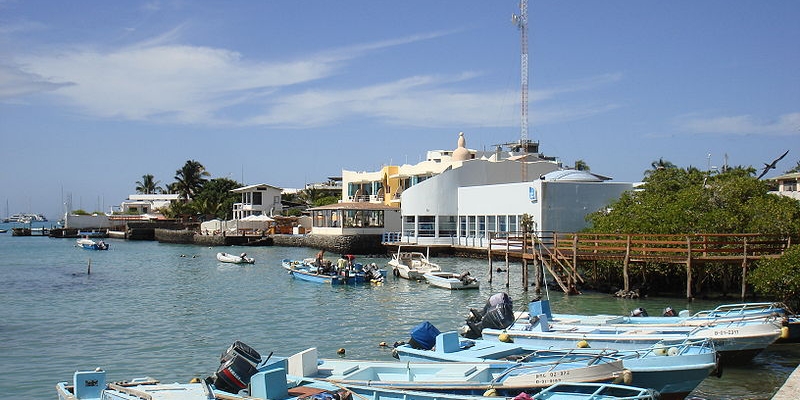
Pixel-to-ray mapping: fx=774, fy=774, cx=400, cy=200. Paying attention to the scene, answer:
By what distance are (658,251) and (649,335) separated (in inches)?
592

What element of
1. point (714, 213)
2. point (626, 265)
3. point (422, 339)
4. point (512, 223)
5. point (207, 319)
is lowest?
point (207, 319)

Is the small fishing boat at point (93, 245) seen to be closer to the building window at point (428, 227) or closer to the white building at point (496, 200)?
the white building at point (496, 200)

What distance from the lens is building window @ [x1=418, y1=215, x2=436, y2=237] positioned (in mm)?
70750

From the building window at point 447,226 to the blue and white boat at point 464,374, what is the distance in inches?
2061

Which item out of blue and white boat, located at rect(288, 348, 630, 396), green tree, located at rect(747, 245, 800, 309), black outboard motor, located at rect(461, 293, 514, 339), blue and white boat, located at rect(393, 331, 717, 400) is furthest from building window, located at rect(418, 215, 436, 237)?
blue and white boat, located at rect(288, 348, 630, 396)

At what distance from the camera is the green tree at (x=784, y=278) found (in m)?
25.8

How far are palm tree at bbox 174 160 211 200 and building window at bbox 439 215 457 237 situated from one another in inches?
3011

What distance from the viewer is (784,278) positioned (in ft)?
85.3

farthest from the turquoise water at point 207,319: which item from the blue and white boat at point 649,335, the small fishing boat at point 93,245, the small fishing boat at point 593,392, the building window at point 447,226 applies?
the small fishing boat at point 93,245

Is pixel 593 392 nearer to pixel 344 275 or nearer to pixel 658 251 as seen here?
pixel 658 251

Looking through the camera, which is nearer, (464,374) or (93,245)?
(464,374)

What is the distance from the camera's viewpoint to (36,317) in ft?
107

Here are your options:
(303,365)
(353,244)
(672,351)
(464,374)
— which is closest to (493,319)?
(672,351)

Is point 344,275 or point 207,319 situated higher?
point 344,275
